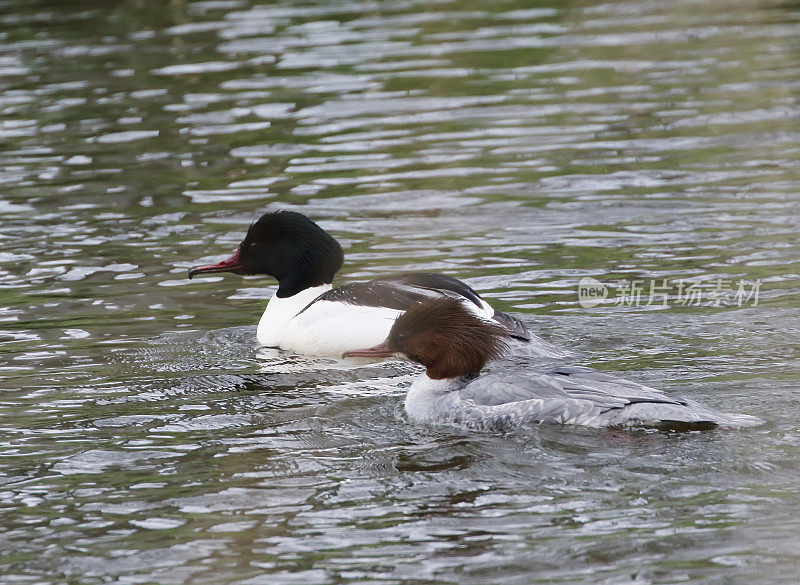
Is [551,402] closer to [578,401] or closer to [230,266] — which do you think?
[578,401]

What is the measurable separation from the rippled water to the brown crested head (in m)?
0.36

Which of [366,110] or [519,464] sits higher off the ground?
[366,110]

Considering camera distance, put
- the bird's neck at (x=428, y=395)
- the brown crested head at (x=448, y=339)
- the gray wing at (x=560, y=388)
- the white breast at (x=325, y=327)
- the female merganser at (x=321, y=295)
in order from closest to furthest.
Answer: the gray wing at (x=560, y=388), the bird's neck at (x=428, y=395), the brown crested head at (x=448, y=339), the female merganser at (x=321, y=295), the white breast at (x=325, y=327)

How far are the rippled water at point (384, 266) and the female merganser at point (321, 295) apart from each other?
32 centimetres

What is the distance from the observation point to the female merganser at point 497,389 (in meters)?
6.78

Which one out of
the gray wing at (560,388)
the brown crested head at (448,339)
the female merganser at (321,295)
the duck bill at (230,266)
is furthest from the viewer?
the duck bill at (230,266)

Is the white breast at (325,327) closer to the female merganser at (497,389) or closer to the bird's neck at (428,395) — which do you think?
the female merganser at (497,389)

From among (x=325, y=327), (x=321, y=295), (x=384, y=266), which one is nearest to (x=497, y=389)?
(x=325, y=327)

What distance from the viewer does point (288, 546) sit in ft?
18.6

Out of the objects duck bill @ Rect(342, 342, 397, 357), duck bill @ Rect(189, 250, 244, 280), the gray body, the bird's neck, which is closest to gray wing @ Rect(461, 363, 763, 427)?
the gray body

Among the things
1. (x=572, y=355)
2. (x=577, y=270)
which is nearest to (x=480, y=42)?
(x=577, y=270)

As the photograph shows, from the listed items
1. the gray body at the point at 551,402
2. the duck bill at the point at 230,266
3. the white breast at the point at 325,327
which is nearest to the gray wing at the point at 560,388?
the gray body at the point at 551,402

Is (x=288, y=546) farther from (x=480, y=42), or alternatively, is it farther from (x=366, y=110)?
(x=480, y=42)

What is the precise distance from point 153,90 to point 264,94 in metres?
1.59
